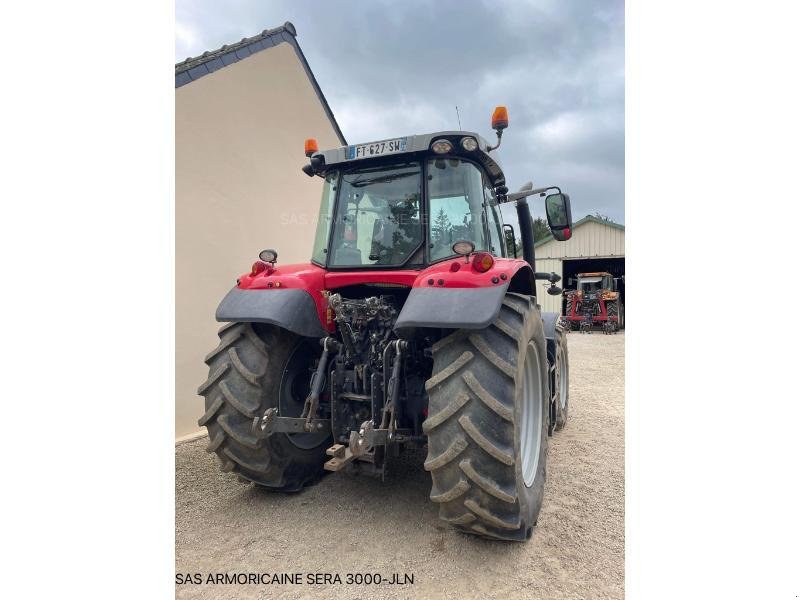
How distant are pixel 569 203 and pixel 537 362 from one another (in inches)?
44.9

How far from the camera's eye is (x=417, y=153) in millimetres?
2771

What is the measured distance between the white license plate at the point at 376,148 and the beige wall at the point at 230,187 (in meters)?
1.97

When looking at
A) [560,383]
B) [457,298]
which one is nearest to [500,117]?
[457,298]

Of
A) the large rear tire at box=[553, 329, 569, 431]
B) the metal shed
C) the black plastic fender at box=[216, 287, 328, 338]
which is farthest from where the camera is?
the metal shed

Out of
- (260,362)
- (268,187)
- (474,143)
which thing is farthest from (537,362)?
(268,187)

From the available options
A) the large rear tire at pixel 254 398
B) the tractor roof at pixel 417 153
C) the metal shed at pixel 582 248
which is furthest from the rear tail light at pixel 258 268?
the metal shed at pixel 582 248

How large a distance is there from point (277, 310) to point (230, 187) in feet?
8.70

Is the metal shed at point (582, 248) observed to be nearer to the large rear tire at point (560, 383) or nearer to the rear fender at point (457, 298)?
the large rear tire at point (560, 383)

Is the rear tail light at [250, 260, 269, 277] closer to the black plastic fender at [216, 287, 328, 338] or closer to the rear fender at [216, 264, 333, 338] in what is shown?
the rear fender at [216, 264, 333, 338]

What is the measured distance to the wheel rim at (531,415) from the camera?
259cm

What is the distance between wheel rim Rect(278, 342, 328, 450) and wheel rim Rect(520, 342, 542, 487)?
130 centimetres

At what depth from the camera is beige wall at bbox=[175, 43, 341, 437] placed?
4.13m

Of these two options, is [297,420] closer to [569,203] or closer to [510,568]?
[510,568]

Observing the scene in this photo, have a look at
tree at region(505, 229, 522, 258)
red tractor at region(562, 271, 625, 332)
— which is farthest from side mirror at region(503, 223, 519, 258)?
red tractor at region(562, 271, 625, 332)
